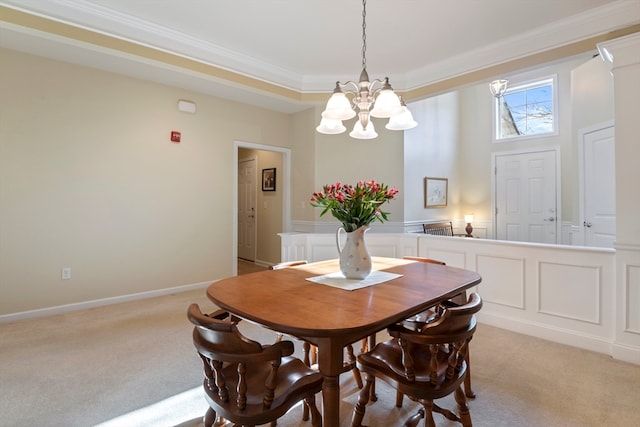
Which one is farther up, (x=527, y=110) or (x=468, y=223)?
(x=527, y=110)

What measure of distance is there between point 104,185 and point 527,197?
658 cm

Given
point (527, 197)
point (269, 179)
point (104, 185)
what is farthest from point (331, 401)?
point (527, 197)

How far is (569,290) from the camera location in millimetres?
2803

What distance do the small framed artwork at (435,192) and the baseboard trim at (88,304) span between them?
13.0 ft

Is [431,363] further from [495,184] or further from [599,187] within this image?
[495,184]

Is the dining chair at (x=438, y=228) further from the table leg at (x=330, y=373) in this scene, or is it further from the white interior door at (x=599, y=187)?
the table leg at (x=330, y=373)

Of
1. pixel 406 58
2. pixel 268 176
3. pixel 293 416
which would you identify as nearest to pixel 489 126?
pixel 406 58

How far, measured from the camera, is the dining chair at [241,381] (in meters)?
1.15

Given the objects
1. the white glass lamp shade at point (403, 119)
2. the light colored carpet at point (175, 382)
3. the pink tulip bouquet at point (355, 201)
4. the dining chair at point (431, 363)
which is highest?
the white glass lamp shade at point (403, 119)

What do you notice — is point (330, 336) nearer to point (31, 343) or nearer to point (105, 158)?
point (31, 343)

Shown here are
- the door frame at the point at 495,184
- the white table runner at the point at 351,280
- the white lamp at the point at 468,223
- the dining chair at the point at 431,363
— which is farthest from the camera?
the white lamp at the point at 468,223

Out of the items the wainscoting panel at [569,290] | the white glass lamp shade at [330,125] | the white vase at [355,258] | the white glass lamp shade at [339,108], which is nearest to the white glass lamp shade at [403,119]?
the white glass lamp shade at [339,108]

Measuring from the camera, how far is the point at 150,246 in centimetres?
403

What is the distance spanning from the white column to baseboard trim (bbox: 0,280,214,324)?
4.41 metres
